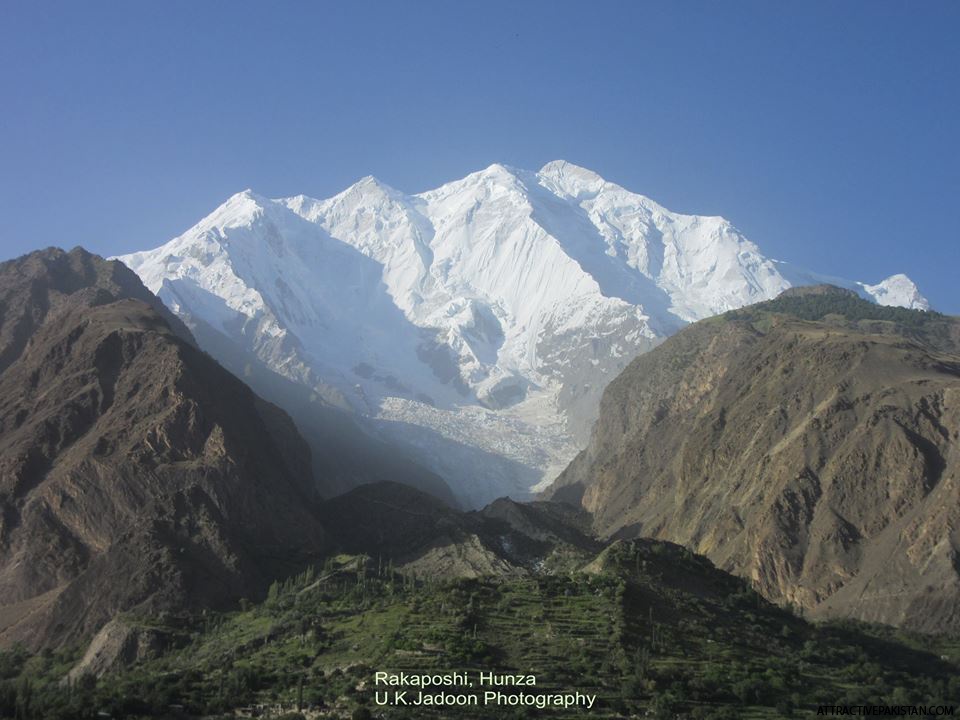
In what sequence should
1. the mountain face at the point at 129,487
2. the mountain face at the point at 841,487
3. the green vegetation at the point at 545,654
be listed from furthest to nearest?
the mountain face at the point at 841,487 → the mountain face at the point at 129,487 → the green vegetation at the point at 545,654

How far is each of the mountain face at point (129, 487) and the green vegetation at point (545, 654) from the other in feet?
42.3

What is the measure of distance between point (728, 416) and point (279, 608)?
320 feet

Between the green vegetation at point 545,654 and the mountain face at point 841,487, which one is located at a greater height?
the mountain face at point 841,487

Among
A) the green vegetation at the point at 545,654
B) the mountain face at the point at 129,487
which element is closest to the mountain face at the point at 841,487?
the green vegetation at the point at 545,654

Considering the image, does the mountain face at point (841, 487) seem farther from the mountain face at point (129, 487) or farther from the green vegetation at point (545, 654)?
the mountain face at point (129, 487)

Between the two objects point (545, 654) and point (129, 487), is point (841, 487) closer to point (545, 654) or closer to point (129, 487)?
point (545, 654)

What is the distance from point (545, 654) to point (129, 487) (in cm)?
7970

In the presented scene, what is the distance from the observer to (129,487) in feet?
488

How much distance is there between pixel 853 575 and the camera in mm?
137000

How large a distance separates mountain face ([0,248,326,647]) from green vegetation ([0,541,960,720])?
12896 millimetres

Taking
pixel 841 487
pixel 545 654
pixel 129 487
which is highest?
pixel 841 487

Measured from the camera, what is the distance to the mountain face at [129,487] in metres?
130

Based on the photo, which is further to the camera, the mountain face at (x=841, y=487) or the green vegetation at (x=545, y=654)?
the mountain face at (x=841, y=487)

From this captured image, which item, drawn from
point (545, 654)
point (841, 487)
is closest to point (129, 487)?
point (545, 654)
